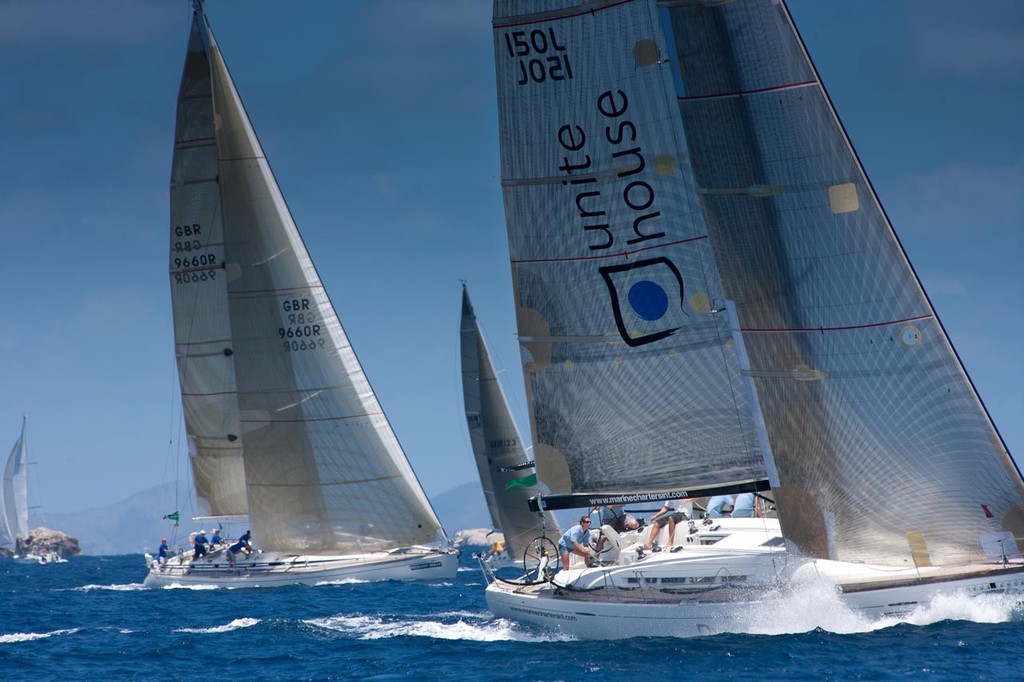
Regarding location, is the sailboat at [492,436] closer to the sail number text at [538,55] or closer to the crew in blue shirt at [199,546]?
the crew in blue shirt at [199,546]

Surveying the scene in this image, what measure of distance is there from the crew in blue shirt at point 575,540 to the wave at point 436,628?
127 cm

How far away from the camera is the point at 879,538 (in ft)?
52.1

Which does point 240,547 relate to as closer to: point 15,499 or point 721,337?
point 721,337

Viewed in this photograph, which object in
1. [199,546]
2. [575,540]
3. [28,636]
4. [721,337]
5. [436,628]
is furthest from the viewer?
[199,546]

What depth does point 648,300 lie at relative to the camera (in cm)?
1738

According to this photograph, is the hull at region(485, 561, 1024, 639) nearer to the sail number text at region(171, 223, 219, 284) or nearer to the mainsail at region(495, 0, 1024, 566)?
the mainsail at region(495, 0, 1024, 566)

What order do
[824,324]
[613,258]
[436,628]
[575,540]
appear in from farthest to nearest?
Answer: [436,628]
[575,540]
[613,258]
[824,324]

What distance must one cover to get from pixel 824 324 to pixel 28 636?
1532 cm

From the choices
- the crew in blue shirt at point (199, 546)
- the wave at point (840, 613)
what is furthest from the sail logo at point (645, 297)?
the crew in blue shirt at point (199, 546)

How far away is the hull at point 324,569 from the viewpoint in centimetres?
3244

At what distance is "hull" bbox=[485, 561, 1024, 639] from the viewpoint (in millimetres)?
15055

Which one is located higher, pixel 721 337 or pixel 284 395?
pixel 284 395

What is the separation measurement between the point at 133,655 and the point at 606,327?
8.94 metres

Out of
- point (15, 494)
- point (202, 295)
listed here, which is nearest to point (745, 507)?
point (202, 295)
